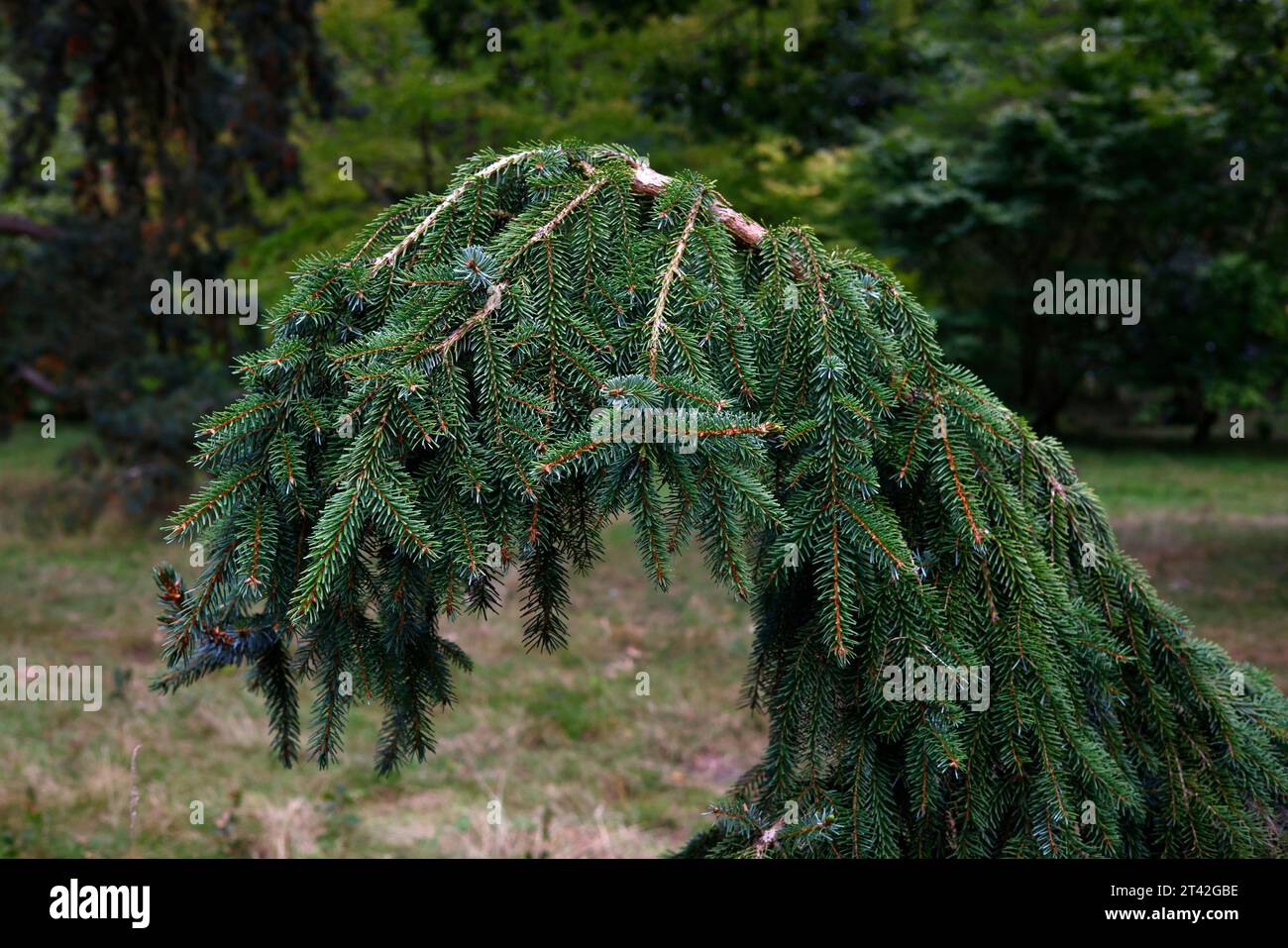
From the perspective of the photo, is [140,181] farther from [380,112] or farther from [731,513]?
[731,513]

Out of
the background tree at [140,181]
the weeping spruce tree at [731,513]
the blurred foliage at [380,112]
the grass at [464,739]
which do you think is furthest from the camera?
the background tree at [140,181]

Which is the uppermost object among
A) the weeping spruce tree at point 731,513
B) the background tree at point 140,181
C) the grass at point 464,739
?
the background tree at point 140,181

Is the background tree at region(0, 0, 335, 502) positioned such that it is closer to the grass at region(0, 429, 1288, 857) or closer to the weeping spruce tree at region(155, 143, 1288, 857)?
the grass at region(0, 429, 1288, 857)

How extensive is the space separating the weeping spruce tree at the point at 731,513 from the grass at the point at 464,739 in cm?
250

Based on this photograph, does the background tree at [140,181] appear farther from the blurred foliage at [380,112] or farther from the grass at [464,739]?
the grass at [464,739]

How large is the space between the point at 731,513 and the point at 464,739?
4503mm

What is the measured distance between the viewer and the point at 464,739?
19.5 ft

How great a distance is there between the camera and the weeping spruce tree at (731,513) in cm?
182

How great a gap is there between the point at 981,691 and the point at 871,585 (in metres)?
0.31

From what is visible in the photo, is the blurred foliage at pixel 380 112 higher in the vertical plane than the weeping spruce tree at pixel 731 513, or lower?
higher

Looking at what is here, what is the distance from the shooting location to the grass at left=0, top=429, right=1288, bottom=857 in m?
4.61

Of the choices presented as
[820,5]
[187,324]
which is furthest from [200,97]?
[820,5]

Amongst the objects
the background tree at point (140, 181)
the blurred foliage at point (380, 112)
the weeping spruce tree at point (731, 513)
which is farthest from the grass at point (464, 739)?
the blurred foliage at point (380, 112)

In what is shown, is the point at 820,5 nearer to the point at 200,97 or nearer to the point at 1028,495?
the point at 200,97
